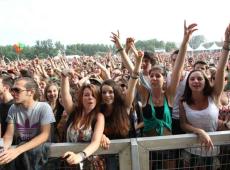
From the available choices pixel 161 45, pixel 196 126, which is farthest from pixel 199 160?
pixel 161 45

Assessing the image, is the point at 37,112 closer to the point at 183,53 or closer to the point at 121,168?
the point at 121,168

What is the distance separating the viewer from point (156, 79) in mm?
4145

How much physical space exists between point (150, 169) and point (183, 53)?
1418mm

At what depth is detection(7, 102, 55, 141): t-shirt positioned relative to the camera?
3.36 meters

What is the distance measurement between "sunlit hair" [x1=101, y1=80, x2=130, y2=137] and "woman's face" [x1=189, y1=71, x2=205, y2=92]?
2.51ft

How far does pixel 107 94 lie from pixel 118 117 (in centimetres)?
37

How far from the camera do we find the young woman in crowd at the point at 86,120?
3335 millimetres

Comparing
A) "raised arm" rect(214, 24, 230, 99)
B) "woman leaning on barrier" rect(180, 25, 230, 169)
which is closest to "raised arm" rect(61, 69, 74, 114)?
"woman leaning on barrier" rect(180, 25, 230, 169)

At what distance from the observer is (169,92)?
4.14 meters

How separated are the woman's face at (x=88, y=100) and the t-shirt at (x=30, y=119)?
0.50 metres

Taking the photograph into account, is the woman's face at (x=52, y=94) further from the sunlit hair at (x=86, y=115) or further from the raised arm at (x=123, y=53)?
the sunlit hair at (x=86, y=115)

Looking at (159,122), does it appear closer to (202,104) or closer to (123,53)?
(202,104)

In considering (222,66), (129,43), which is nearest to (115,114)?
(222,66)

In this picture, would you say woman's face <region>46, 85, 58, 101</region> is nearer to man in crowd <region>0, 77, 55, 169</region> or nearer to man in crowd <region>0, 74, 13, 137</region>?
man in crowd <region>0, 74, 13, 137</region>
